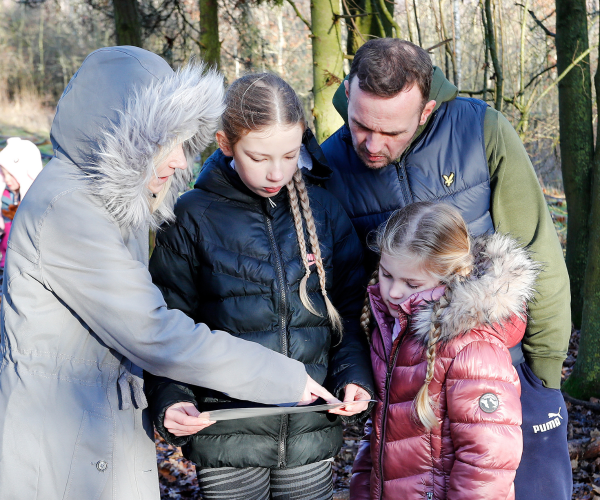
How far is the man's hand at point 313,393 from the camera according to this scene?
1996 millimetres

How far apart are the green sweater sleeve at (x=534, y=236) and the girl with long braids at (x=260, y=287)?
0.77 meters

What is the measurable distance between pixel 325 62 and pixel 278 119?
3065mm

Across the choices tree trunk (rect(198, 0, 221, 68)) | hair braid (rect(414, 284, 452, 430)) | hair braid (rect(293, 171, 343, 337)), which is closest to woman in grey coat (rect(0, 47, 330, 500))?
hair braid (rect(293, 171, 343, 337))

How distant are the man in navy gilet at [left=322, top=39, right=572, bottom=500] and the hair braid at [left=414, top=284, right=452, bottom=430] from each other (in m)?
0.59

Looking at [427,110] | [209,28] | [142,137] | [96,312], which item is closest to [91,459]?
[96,312]

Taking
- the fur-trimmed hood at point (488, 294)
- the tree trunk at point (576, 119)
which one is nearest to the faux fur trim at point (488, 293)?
the fur-trimmed hood at point (488, 294)

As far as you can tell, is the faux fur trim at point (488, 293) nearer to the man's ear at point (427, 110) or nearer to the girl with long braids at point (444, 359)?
the girl with long braids at point (444, 359)

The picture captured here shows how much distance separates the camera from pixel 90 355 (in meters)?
1.83

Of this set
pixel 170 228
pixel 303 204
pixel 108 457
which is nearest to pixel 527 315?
pixel 303 204

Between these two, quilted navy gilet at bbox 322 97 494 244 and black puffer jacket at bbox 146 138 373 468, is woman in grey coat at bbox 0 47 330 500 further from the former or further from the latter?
quilted navy gilet at bbox 322 97 494 244

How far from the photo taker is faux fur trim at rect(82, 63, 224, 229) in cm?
176

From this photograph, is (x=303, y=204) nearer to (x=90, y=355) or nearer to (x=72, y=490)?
(x=90, y=355)

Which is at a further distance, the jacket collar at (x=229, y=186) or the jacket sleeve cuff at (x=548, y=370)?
the jacket sleeve cuff at (x=548, y=370)

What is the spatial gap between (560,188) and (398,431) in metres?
12.9
